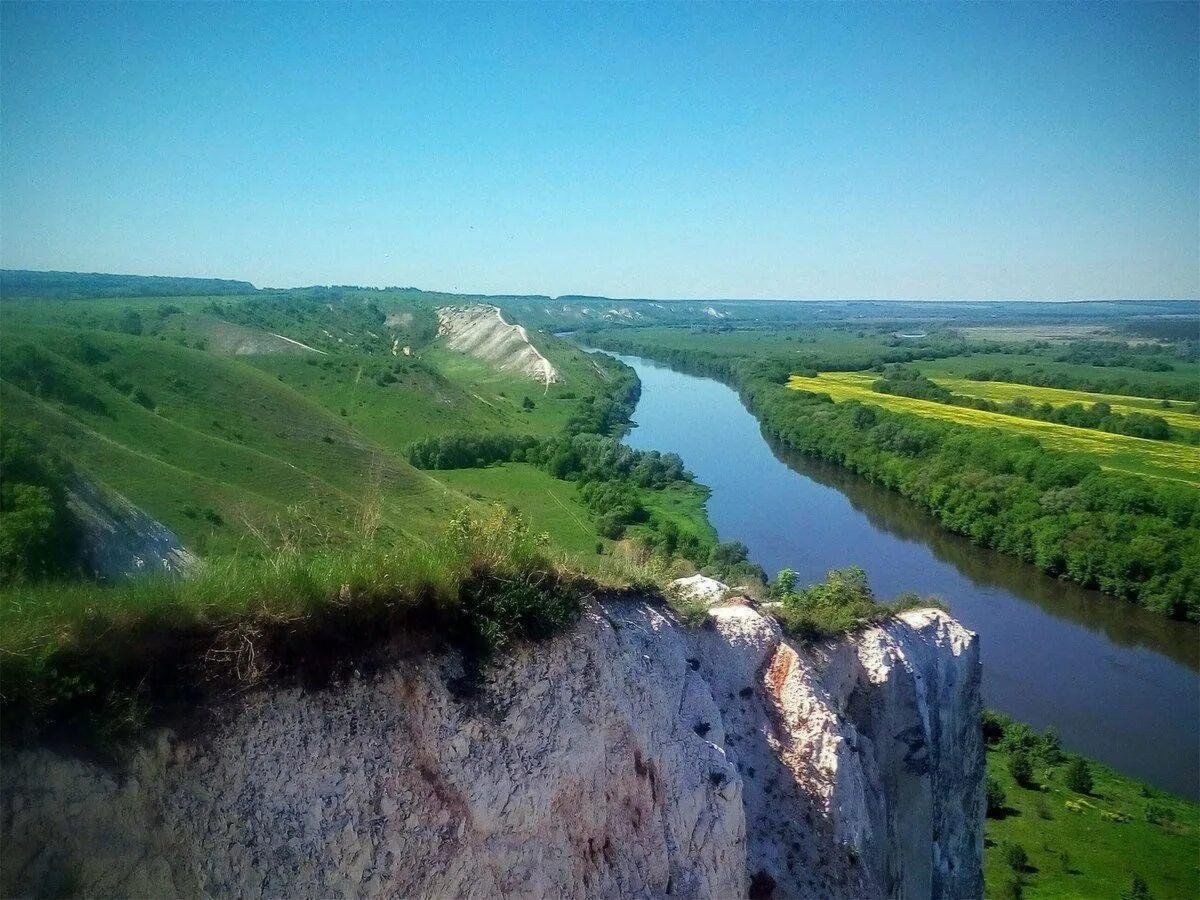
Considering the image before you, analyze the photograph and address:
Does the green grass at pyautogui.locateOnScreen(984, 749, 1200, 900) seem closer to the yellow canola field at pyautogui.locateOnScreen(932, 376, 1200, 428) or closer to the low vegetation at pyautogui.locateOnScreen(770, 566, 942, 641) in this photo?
the low vegetation at pyautogui.locateOnScreen(770, 566, 942, 641)

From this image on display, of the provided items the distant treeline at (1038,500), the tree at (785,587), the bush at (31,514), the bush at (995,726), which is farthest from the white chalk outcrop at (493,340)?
the tree at (785,587)

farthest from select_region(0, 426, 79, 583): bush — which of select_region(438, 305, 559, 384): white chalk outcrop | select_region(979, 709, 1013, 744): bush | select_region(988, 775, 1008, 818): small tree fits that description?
select_region(438, 305, 559, 384): white chalk outcrop

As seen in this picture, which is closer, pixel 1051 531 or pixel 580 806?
pixel 580 806

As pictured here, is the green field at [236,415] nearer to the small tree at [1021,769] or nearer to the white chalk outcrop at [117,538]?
the white chalk outcrop at [117,538]

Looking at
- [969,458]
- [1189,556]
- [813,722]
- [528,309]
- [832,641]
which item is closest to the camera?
[813,722]

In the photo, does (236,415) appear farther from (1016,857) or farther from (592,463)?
(1016,857)

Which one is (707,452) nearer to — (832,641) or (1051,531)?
(1051,531)

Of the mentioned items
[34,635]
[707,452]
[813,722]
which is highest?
[34,635]

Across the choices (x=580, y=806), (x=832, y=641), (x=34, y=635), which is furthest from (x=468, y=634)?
(x=832, y=641)

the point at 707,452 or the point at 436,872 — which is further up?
the point at 436,872
